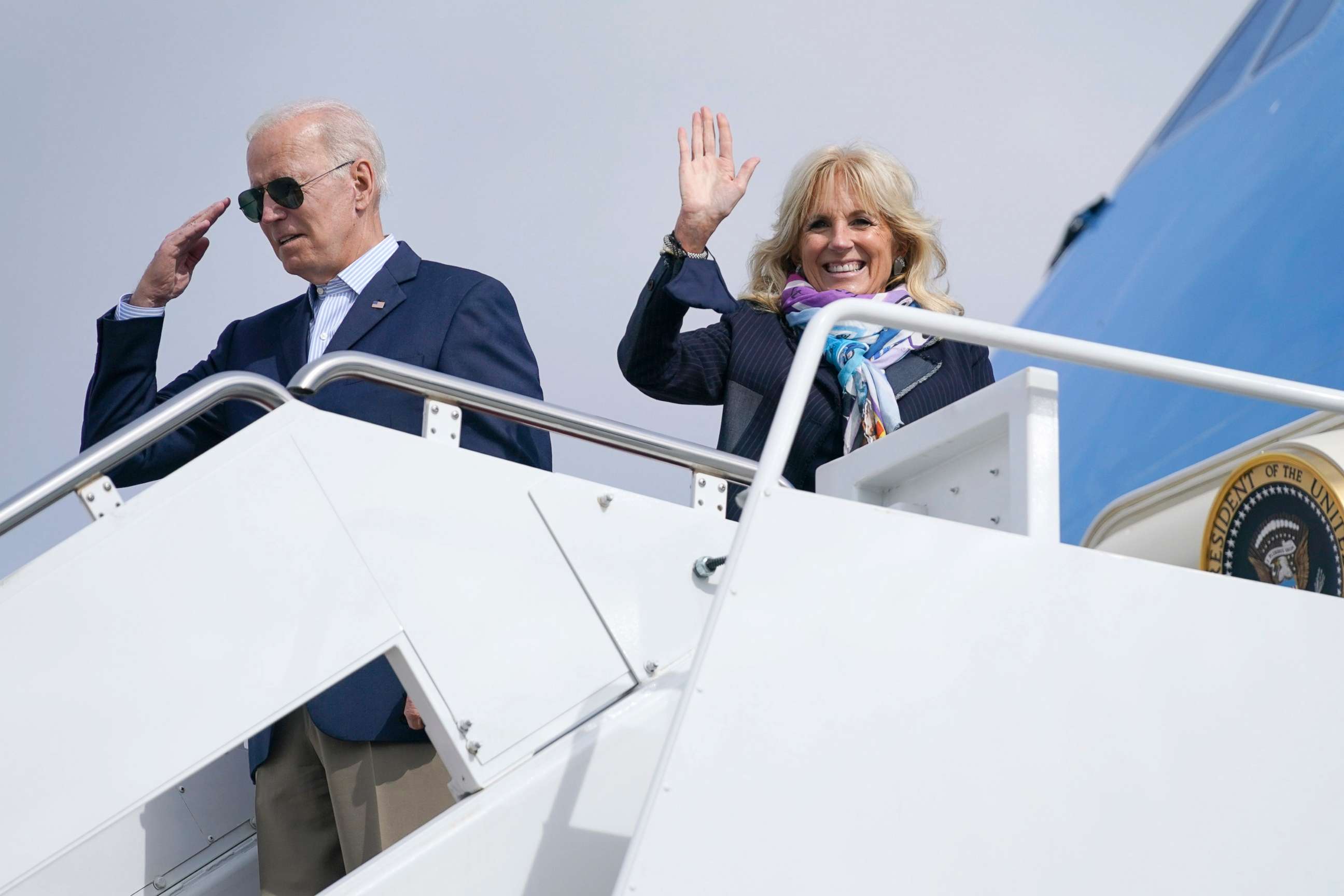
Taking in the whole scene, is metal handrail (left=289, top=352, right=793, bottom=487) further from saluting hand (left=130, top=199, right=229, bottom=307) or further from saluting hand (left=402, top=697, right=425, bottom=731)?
saluting hand (left=130, top=199, right=229, bottom=307)

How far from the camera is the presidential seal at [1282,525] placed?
11.8ft

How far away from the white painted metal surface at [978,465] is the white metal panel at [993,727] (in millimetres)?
136

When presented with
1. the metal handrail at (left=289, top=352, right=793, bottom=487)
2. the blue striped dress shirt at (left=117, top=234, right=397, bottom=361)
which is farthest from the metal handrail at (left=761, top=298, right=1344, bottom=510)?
the blue striped dress shirt at (left=117, top=234, right=397, bottom=361)

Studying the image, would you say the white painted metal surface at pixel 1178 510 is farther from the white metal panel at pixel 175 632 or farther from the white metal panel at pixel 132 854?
the white metal panel at pixel 132 854

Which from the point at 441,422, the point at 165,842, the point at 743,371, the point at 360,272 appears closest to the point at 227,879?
the point at 165,842

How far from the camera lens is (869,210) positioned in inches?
162

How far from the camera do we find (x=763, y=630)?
2.57 m

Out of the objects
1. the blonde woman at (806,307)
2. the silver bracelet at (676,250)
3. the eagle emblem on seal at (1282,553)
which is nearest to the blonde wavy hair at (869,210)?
the blonde woman at (806,307)

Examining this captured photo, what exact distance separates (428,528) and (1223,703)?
5.38ft

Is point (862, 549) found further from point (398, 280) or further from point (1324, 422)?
point (1324, 422)

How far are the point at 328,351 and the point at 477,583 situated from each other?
1.12 m

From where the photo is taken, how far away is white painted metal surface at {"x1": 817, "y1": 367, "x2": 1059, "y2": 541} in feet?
9.32

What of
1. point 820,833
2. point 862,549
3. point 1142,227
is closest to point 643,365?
point 862,549

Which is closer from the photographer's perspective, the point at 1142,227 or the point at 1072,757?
the point at 1072,757
